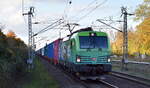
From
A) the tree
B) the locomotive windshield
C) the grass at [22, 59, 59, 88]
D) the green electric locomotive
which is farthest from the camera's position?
the tree

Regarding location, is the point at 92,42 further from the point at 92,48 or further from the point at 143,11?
the point at 143,11

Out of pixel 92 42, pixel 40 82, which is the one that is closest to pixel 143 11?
pixel 92 42

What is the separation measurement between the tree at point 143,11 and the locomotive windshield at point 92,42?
31.2 metres

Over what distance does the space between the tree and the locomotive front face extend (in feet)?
102

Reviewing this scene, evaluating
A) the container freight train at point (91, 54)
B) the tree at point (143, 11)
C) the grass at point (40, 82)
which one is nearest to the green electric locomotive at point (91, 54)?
the container freight train at point (91, 54)

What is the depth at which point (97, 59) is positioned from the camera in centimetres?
1878

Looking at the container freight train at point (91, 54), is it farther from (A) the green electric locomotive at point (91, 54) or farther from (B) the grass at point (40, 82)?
(B) the grass at point (40, 82)

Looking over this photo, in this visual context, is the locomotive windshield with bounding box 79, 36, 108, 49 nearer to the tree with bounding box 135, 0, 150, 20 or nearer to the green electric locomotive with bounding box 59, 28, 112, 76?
the green electric locomotive with bounding box 59, 28, 112, 76

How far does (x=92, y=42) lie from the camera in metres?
19.2

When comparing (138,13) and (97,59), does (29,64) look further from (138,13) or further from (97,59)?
(138,13)

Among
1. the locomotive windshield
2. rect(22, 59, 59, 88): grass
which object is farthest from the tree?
the locomotive windshield

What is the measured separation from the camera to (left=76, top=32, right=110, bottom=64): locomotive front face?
18.7 meters

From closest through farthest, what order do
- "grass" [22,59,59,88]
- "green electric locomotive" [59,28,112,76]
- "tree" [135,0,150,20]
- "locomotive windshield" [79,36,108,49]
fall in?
1. "grass" [22,59,59,88]
2. "green electric locomotive" [59,28,112,76]
3. "locomotive windshield" [79,36,108,49]
4. "tree" [135,0,150,20]

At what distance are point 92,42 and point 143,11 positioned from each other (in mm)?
32259
